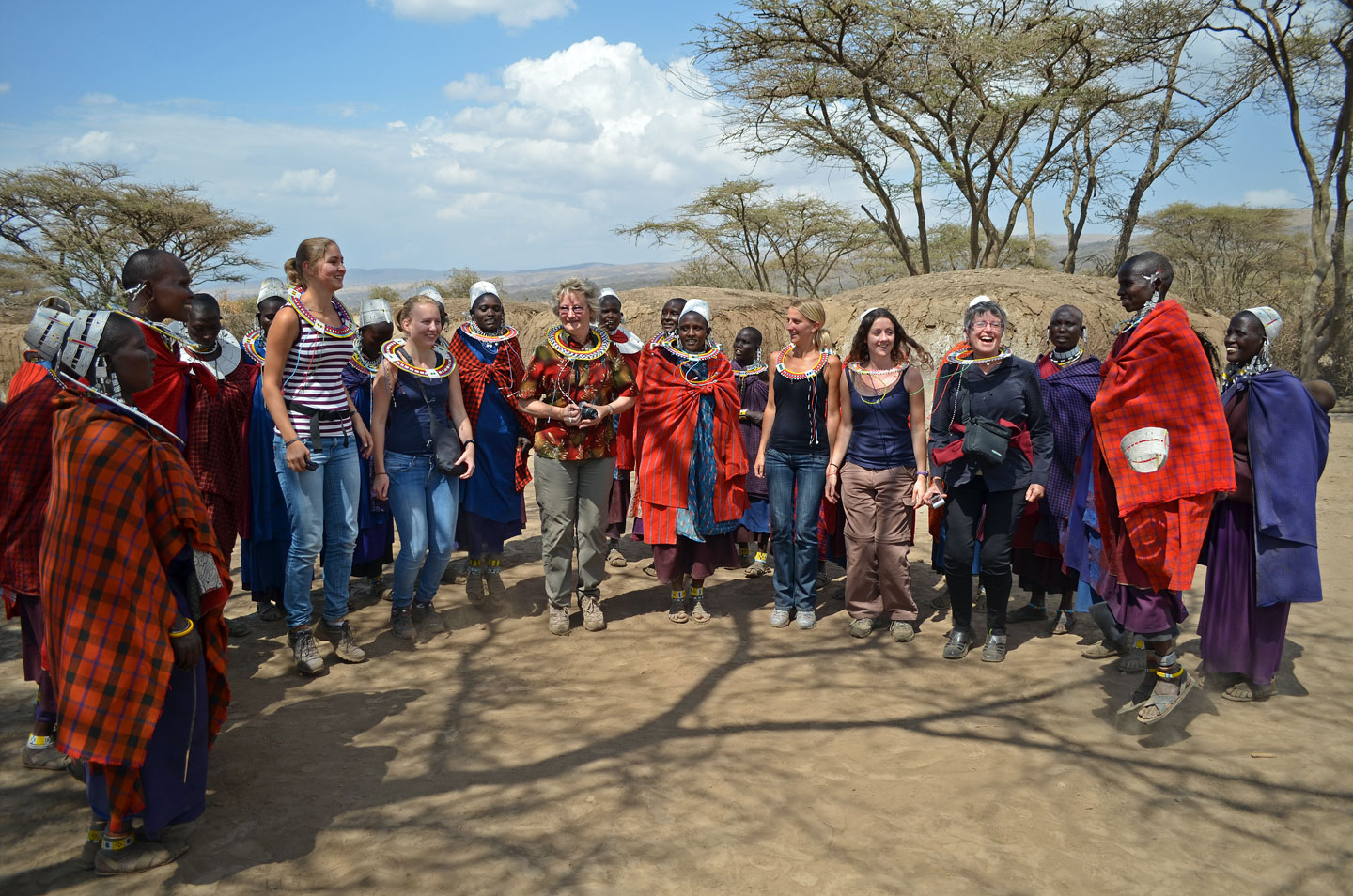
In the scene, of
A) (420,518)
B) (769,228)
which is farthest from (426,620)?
(769,228)

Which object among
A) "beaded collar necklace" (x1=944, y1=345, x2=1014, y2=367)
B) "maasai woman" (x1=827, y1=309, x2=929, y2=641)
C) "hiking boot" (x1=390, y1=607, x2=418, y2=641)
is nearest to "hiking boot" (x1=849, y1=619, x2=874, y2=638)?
"maasai woman" (x1=827, y1=309, x2=929, y2=641)

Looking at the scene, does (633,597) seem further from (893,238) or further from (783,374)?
(893,238)

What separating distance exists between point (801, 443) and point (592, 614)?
1.56 m

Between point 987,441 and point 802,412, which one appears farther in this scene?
point 802,412

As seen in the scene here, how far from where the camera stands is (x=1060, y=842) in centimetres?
275

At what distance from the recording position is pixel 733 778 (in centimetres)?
319

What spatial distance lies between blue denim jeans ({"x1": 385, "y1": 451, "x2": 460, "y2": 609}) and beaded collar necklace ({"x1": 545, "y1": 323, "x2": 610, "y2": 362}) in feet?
3.02

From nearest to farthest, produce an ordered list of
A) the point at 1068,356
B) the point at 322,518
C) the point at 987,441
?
1. the point at 322,518
2. the point at 987,441
3. the point at 1068,356

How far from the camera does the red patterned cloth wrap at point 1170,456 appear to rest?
3438 mm

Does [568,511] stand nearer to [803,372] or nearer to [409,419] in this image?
[409,419]

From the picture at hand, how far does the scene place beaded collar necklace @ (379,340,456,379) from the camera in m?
4.42

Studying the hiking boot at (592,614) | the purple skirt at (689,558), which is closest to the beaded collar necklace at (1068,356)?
the purple skirt at (689,558)

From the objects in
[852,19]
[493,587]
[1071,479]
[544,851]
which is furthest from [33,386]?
[852,19]

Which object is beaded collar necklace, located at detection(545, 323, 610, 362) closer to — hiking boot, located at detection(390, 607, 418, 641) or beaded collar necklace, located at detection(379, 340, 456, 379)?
beaded collar necklace, located at detection(379, 340, 456, 379)
